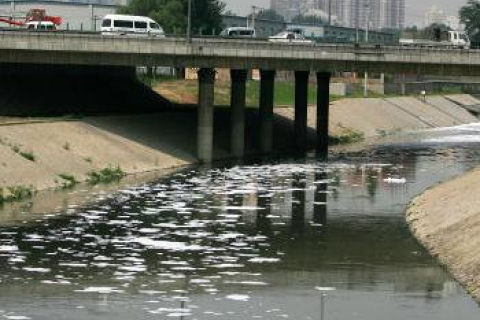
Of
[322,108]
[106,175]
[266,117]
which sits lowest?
[106,175]

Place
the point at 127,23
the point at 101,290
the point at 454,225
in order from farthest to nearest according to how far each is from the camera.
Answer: the point at 127,23 < the point at 454,225 < the point at 101,290

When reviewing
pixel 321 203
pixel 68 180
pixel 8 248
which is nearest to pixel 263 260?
pixel 8 248

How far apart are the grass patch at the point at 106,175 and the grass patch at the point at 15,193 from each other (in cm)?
915

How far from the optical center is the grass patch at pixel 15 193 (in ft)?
241

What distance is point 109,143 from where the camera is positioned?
9550 cm

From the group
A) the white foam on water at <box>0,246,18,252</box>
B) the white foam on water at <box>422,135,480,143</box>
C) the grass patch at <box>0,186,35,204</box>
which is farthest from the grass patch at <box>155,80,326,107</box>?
the white foam on water at <box>0,246,18,252</box>

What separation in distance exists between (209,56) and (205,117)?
5.41 metres

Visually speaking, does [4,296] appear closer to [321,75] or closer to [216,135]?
[216,135]

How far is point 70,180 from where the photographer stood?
83438 mm

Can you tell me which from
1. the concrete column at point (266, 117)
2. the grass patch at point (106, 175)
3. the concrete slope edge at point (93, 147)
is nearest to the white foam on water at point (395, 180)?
the concrete slope edge at point (93, 147)

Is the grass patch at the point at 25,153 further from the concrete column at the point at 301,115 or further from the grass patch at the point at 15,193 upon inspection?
the concrete column at the point at 301,115

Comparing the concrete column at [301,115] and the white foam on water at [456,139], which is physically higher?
the concrete column at [301,115]

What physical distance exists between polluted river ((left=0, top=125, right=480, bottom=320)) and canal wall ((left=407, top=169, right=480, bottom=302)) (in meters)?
0.63

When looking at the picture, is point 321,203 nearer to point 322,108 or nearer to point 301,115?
point 301,115
